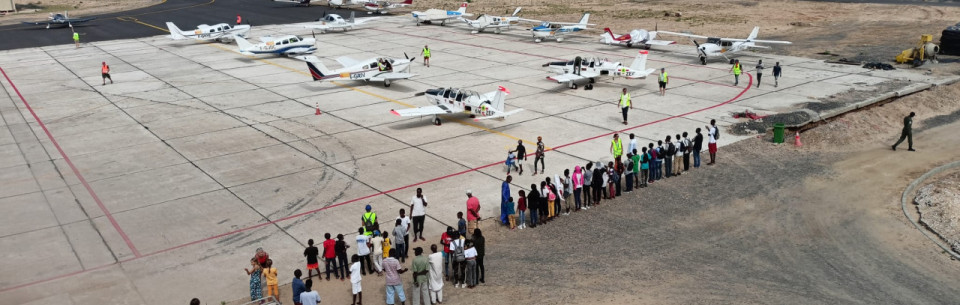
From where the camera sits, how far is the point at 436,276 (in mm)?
14781

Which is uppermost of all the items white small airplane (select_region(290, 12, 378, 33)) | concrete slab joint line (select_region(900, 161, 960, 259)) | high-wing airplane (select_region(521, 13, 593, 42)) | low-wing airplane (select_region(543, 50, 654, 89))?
white small airplane (select_region(290, 12, 378, 33))

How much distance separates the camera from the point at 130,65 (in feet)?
153

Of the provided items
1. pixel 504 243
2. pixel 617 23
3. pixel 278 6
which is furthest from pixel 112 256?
pixel 278 6

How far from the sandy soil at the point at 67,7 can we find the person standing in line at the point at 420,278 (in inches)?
2995

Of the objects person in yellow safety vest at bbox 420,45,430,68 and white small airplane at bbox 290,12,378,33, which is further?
white small airplane at bbox 290,12,378,33

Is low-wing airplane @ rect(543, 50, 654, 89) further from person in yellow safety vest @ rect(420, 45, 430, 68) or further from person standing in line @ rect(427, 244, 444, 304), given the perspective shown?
person standing in line @ rect(427, 244, 444, 304)

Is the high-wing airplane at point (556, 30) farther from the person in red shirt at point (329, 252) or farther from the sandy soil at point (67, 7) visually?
the sandy soil at point (67, 7)

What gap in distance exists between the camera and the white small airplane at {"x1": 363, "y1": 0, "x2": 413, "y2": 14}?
74250 millimetres

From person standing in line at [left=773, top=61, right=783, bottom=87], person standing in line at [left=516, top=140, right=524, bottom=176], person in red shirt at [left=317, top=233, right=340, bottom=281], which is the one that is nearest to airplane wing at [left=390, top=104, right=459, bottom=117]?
person standing in line at [left=516, top=140, right=524, bottom=176]

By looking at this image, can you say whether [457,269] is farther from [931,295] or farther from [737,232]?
[931,295]

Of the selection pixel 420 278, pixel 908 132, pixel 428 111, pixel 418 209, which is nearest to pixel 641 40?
pixel 428 111

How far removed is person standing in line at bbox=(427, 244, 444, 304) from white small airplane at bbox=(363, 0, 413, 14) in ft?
205

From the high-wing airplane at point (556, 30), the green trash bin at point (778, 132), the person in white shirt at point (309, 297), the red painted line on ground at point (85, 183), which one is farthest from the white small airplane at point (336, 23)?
the person in white shirt at point (309, 297)

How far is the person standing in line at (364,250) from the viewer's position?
53.1 feet
